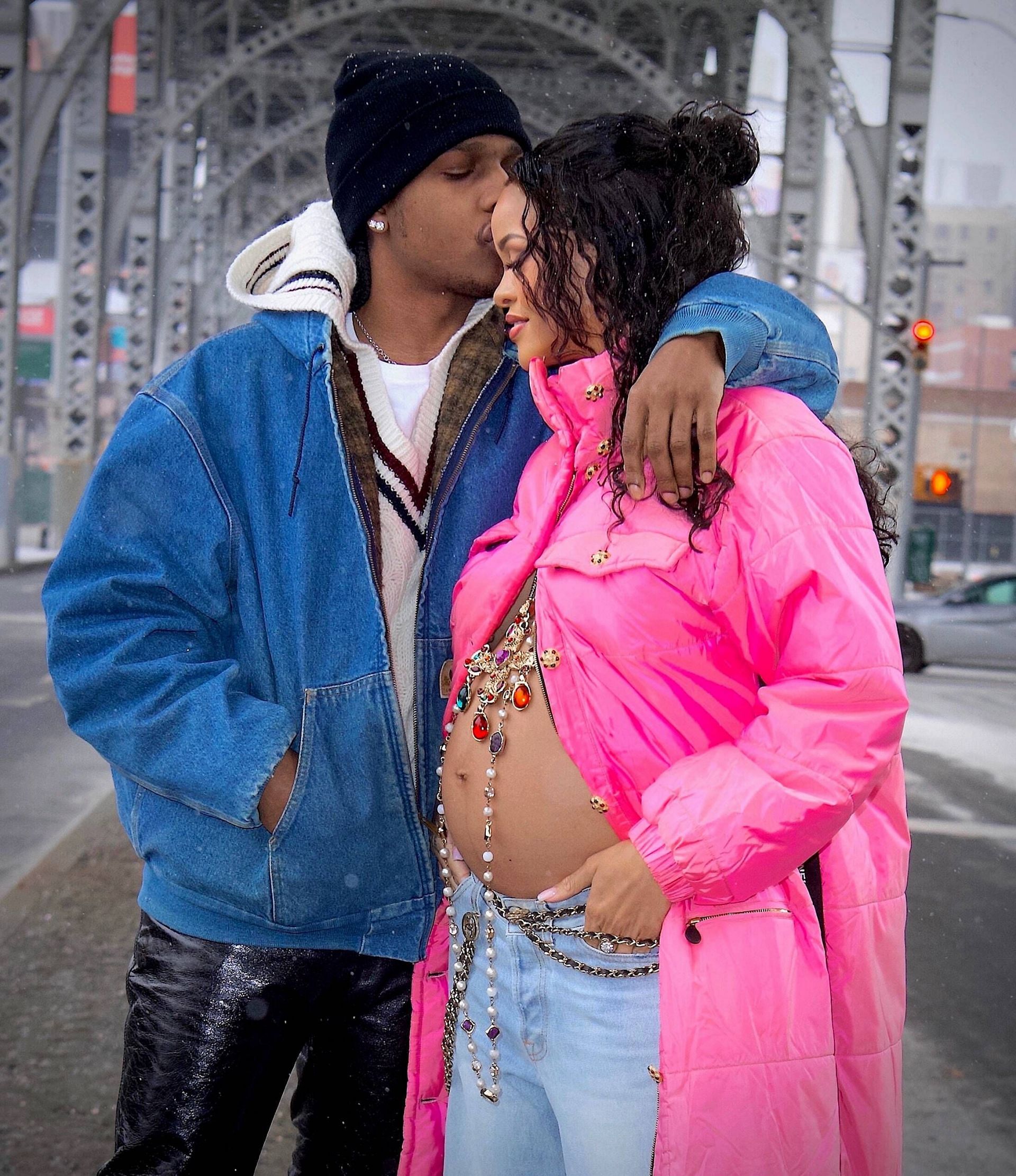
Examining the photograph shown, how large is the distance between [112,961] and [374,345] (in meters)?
3.12

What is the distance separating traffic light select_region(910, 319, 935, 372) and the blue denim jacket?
553 inches

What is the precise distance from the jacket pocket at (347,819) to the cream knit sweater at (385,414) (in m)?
0.08

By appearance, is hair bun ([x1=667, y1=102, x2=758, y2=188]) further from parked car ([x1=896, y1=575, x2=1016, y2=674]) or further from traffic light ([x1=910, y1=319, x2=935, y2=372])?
parked car ([x1=896, y1=575, x2=1016, y2=674])

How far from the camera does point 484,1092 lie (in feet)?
6.03

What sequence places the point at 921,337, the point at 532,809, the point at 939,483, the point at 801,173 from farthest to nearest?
1. the point at 939,483
2. the point at 801,173
3. the point at 921,337
4. the point at 532,809

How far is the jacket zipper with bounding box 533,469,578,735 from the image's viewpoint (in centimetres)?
177

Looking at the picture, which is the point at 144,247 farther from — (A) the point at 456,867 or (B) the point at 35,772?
(A) the point at 456,867

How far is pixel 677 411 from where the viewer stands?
1.61 meters

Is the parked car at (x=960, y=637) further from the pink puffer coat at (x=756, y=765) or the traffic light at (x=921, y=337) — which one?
the pink puffer coat at (x=756, y=765)

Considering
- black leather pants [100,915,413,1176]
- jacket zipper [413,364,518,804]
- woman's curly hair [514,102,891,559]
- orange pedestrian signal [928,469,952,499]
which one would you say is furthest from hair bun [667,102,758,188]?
orange pedestrian signal [928,469,952,499]

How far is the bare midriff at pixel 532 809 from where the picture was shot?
1765 mm

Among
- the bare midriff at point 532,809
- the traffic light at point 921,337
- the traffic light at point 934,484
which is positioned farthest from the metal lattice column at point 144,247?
the bare midriff at point 532,809

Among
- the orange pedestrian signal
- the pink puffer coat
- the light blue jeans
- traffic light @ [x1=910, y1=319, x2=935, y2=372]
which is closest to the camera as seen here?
the pink puffer coat

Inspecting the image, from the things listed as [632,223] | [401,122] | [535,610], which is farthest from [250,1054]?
[401,122]
